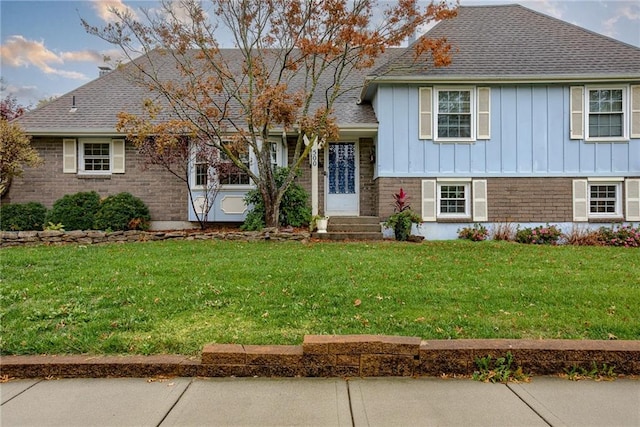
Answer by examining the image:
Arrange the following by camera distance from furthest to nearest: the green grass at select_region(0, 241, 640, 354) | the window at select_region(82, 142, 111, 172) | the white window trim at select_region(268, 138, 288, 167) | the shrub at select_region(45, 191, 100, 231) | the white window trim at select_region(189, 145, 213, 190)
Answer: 1. the window at select_region(82, 142, 111, 172)
2. the white window trim at select_region(268, 138, 288, 167)
3. the white window trim at select_region(189, 145, 213, 190)
4. the shrub at select_region(45, 191, 100, 231)
5. the green grass at select_region(0, 241, 640, 354)

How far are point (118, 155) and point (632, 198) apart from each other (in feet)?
49.3

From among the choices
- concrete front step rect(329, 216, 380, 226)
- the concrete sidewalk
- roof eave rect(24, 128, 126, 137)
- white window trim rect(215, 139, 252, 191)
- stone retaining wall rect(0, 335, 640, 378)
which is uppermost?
roof eave rect(24, 128, 126, 137)

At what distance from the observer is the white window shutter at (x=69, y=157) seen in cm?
1270

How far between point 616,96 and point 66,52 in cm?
1653

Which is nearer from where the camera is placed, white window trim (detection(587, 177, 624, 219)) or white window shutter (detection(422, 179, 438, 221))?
Answer: white window trim (detection(587, 177, 624, 219))

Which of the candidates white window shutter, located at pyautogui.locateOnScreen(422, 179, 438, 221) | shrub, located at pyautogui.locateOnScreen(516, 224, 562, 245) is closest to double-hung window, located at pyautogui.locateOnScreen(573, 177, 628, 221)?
shrub, located at pyautogui.locateOnScreen(516, 224, 562, 245)

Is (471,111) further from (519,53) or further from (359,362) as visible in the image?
(359,362)

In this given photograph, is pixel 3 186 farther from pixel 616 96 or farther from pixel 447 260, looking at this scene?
pixel 616 96

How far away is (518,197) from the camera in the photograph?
456 inches

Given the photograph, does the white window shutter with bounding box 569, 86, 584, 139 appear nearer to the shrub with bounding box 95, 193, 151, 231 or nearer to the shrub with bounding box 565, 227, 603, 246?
the shrub with bounding box 565, 227, 603, 246

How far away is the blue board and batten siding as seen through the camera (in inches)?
454

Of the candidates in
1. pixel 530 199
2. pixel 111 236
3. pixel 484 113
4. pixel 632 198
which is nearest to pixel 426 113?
pixel 484 113

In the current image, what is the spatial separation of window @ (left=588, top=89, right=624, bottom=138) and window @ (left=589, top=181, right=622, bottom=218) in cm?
141

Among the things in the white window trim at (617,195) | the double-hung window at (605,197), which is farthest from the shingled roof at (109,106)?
the white window trim at (617,195)
